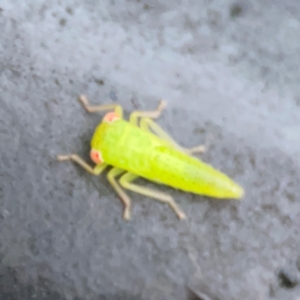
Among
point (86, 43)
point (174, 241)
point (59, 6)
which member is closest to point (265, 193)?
point (174, 241)

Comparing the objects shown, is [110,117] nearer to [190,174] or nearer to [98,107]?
[98,107]

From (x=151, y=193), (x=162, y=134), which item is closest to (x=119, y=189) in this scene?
(x=151, y=193)

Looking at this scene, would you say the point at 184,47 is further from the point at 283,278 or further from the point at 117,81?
the point at 283,278

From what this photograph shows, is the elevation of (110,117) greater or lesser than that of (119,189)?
greater

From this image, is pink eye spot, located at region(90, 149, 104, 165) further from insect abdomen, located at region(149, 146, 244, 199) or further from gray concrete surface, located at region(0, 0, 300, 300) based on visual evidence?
insect abdomen, located at region(149, 146, 244, 199)

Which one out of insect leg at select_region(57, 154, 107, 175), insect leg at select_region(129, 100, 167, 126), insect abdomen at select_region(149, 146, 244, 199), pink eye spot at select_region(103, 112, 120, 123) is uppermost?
pink eye spot at select_region(103, 112, 120, 123)

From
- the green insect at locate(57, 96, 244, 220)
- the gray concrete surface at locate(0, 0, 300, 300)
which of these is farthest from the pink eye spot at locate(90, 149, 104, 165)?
the gray concrete surface at locate(0, 0, 300, 300)

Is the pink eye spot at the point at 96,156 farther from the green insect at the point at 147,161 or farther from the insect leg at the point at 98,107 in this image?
the insect leg at the point at 98,107
